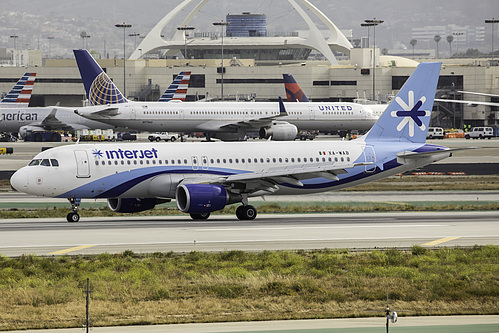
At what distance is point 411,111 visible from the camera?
156ft

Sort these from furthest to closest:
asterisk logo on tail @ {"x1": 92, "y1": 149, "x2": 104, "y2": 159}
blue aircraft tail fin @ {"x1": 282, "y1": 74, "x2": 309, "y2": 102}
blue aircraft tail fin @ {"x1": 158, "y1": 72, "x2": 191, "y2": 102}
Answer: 1. blue aircraft tail fin @ {"x1": 158, "y1": 72, "x2": 191, "y2": 102}
2. blue aircraft tail fin @ {"x1": 282, "y1": 74, "x2": 309, "y2": 102}
3. asterisk logo on tail @ {"x1": 92, "y1": 149, "x2": 104, "y2": 159}

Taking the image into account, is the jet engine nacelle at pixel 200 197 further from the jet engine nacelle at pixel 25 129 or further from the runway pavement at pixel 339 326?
the jet engine nacelle at pixel 25 129

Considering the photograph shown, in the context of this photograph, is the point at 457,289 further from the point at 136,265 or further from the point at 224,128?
the point at 224,128

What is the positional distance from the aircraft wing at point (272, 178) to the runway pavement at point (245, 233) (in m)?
1.72

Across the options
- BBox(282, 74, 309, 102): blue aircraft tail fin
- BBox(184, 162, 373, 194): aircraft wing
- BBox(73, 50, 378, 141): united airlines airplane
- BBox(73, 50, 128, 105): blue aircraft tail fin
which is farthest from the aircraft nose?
BBox(282, 74, 309, 102): blue aircraft tail fin

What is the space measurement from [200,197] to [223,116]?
58943 millimetres

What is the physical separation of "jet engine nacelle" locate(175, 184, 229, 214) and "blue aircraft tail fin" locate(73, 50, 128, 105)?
6035 cm

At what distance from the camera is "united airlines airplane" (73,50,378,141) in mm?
95562

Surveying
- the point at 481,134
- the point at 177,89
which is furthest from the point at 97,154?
the point at 481,134

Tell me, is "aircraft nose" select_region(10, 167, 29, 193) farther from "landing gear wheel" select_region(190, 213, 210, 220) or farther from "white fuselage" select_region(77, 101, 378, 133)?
"white fuselage" select_region(77, 101, 378, 133)

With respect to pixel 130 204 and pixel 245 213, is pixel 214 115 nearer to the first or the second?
pixel 130 204

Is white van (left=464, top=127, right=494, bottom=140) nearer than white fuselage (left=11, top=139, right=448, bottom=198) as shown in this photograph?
No

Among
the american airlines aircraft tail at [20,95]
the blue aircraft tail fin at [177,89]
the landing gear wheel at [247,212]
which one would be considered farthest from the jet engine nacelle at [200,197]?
the american airlines aircraft tail at [20,95]

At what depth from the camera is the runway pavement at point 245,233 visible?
108ft
